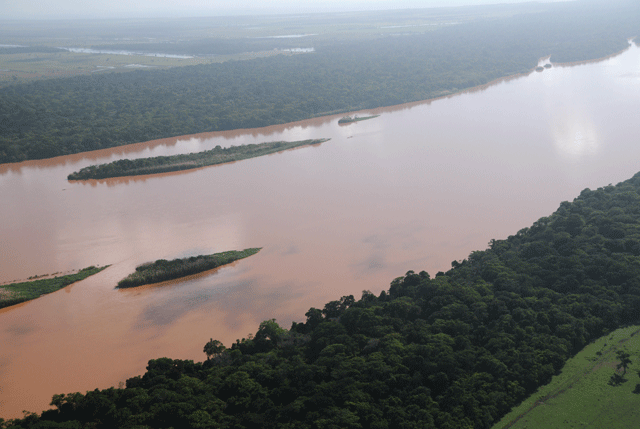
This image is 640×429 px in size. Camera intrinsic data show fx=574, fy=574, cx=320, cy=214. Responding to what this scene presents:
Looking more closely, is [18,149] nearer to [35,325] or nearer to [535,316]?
[35,325]

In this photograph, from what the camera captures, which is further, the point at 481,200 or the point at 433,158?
the point at 433,158

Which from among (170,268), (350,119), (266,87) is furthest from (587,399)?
(266,87)

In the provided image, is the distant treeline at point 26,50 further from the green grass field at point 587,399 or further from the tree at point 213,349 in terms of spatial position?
the green grass field at point 587,399

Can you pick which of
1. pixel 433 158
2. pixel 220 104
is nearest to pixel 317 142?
pixel 433 158

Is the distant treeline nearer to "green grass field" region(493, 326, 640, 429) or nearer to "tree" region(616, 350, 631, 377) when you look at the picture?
"green grass field" region(493, 326, 640, 429)

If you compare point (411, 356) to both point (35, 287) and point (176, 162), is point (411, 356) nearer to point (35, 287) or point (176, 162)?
point (35, 287)

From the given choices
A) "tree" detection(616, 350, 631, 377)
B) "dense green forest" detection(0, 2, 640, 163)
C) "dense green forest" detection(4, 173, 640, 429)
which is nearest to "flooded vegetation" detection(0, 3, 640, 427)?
"dense green forest" detection(4, 173, 640, 429)
